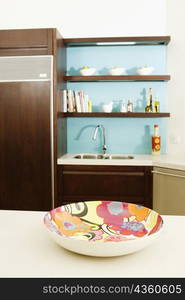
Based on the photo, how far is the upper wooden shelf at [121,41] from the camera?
3256mm

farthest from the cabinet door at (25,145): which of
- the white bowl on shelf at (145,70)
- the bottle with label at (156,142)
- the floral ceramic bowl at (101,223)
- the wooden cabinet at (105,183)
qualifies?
the floral ceramic bowl at (101,223)

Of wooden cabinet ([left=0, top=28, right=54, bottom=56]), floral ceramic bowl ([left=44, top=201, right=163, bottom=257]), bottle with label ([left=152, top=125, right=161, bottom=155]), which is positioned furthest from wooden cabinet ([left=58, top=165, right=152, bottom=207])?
floral ceramic bowl ([left=44, top=201, right=163, bottom=257])

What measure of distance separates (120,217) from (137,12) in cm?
286

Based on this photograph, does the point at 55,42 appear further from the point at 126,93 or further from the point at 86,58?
the point at 126,93

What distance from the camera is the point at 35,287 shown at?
792mm

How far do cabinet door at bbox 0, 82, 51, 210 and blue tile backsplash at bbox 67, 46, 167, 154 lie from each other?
662mm

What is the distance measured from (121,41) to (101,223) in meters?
2.58

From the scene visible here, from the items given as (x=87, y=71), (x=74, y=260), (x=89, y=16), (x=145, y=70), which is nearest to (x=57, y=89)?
(x=87, y=71)

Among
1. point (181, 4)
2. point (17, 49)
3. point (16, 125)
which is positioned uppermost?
point (181, 4)

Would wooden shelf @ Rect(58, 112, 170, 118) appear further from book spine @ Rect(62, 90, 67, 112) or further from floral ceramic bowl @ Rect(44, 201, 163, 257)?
floral ceramic bowl @ Rect(44, 201, 163, 257)

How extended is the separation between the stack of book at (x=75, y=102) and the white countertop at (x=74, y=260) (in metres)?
2.26

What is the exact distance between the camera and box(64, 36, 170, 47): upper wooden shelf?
326 cm

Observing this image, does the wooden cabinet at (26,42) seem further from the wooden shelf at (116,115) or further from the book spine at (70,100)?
the wooden shelf at (116,115)

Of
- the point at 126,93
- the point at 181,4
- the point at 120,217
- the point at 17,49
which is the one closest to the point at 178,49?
the point at 181,4
